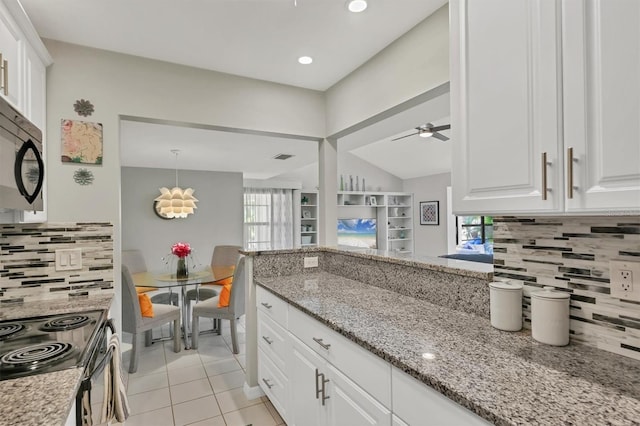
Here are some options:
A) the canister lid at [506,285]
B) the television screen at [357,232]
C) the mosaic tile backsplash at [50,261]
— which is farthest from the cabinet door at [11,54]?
the television screen at [357,232]

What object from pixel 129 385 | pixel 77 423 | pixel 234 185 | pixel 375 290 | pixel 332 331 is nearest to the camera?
pixel 77 423

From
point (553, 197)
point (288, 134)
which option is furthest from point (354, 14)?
point (553, 197)

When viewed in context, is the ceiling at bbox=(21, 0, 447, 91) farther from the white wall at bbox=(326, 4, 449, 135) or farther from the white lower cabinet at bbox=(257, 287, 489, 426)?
the white lower cabinet at bbox=(257, 287, 489, 426)

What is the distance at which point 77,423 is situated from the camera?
1.10m

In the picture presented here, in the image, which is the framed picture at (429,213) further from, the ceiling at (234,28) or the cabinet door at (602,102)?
the cabinet door at (602,102)

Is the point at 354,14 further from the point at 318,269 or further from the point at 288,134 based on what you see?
the point at 318,269

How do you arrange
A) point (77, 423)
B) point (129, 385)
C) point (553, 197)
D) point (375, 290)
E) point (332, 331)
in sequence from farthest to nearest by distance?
point (129, 385)
point (375, 290)
point (332, 331)
point (77, 423)
point (553, 197)

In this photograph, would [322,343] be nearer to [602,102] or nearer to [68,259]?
[602,102]

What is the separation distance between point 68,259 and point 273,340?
54.6 inches

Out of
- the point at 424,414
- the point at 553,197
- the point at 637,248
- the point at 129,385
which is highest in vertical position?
the point at 553,197

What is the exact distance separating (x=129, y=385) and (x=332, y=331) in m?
2.23

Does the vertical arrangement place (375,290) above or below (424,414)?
above

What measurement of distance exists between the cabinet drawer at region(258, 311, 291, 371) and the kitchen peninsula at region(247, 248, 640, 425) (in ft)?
0.34

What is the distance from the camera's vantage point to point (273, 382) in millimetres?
2129
